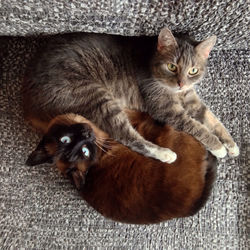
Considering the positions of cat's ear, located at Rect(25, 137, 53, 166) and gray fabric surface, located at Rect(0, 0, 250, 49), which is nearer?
gray fabric surface, located at Rect(0, 0, 250, 49)

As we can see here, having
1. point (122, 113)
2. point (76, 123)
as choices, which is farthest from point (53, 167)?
point (122, 113)

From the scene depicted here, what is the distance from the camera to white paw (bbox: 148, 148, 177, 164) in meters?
1.04

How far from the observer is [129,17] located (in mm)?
947

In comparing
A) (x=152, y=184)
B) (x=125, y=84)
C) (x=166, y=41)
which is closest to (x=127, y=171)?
(x=152, y=184)

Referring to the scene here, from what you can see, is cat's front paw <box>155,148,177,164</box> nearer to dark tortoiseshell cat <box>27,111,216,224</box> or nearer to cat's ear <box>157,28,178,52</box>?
dark tortoiseshell cat <box>27,111,216,224</box>

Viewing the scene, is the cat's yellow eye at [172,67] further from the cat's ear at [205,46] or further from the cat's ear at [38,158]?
the cat's ear at [38,158]

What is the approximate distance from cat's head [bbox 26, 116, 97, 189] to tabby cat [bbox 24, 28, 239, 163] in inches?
2.7

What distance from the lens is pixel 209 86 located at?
120 centimetres

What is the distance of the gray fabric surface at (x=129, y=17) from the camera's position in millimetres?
903

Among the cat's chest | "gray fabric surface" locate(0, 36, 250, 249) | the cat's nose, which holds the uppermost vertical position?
the cat's nose

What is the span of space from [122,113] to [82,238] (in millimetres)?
468

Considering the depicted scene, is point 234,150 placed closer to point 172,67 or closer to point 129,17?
point 172,67

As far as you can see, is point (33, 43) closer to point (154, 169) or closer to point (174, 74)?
point (174, 74)

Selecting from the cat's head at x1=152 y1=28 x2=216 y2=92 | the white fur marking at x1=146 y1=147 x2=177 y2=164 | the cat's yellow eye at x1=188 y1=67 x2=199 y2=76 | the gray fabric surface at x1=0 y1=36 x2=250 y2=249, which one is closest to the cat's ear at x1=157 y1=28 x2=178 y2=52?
the cat's head at x1=152 y1=28 x2=216 y2=92
